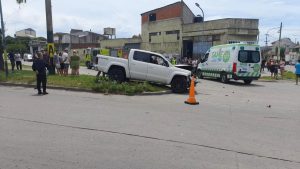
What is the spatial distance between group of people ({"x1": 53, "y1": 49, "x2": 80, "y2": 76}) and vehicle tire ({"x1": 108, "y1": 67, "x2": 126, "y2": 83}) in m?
3.57

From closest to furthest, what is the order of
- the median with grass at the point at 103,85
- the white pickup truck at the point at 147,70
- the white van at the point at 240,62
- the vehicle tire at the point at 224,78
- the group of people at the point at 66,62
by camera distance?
the median with grass at the point at 103,85, the white pickup truck at the point at 147,70, the group of people at the point at 66,62, the white van at the point at 240,62, the vehicle tire at the point at 224,78

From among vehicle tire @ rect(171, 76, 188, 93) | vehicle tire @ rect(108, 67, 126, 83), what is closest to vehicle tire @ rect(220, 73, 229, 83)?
vehicle tire @ rect(171, 76, 188, 93)

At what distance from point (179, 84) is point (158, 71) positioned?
117 cm

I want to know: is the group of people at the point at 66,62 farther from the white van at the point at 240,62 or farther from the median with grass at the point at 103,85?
the white van at the point at 240,62

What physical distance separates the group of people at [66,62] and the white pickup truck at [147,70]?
336cm

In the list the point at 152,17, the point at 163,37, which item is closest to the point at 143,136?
the point at 163,37

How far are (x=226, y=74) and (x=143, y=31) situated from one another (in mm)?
39838

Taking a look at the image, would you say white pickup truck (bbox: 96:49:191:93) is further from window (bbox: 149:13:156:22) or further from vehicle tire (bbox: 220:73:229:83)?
window (bbox: 149:13:156:22)

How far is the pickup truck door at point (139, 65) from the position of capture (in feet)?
52.0

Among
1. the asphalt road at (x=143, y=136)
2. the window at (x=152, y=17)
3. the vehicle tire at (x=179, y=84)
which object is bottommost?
the asphalt road at (x=143, y=136)

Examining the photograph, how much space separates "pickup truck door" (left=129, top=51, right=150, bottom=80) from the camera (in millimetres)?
15844

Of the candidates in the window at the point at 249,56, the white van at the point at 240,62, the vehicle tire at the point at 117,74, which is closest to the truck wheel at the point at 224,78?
the white van at the point at 240,62

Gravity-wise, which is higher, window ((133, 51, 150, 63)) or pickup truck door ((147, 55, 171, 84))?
window ((133, 51, 150, 63))

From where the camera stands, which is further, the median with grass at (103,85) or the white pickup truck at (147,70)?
the white pickup truck at (147,70)
